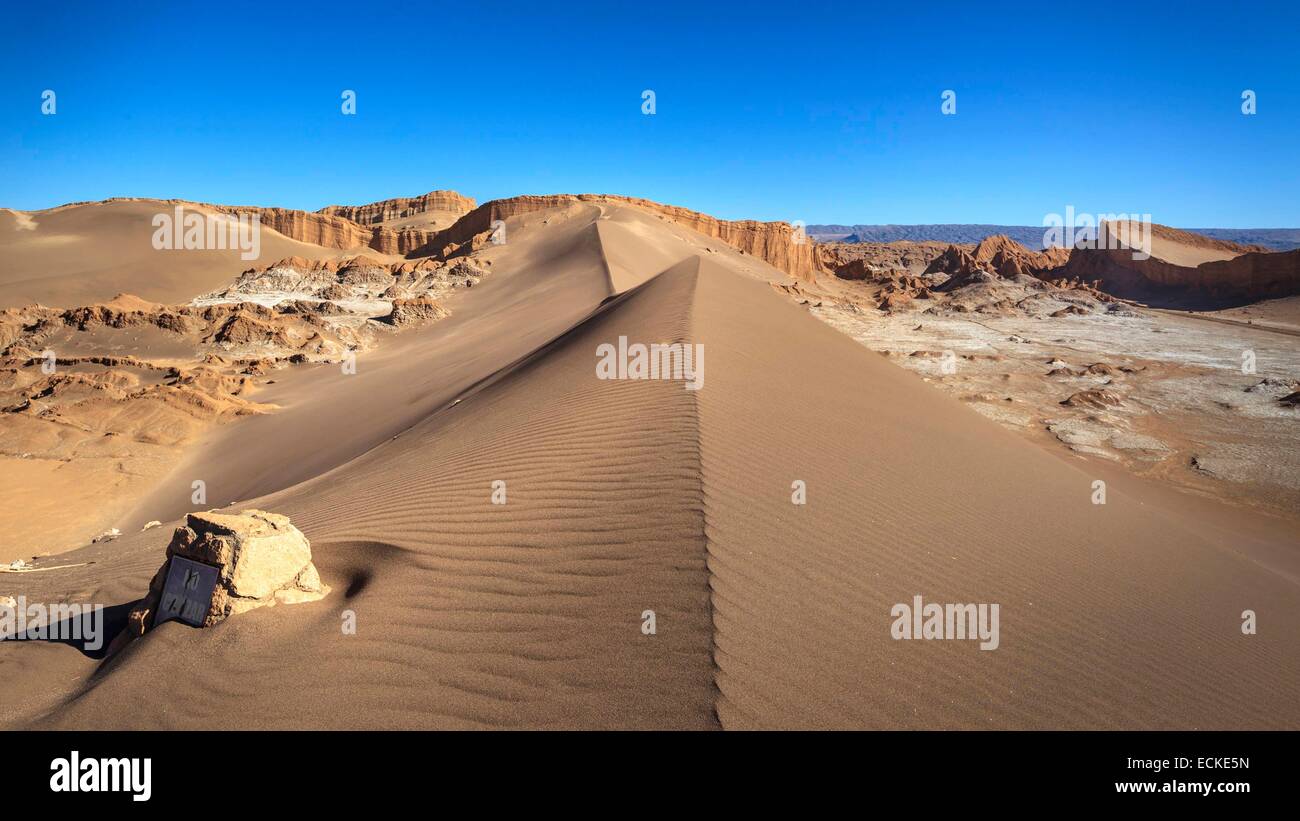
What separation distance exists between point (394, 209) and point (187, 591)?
7412 centimetres

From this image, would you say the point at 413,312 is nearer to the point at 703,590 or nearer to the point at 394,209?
the point at 703,590

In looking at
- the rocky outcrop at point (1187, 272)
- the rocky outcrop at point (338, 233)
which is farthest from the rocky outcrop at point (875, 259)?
the rocky outcrop at point (338, 233)

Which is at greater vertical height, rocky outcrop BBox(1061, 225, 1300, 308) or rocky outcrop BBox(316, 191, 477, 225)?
rocky outcrop BBox(316, 191, 477, 225)

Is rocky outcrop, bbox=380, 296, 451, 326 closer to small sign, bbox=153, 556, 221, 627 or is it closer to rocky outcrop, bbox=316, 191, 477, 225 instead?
small sign, bbox=153, 556, 221, 627

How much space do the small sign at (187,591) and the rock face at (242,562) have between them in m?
0.03

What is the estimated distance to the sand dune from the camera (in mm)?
2643

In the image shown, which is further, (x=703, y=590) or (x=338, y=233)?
(x=338, y=233)

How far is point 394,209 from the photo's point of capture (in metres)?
68.6

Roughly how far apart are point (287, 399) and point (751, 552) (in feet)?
51.2

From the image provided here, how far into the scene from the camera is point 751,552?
3.39m

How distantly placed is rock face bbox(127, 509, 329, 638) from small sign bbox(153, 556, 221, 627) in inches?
1.1

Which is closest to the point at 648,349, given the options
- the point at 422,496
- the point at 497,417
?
the point at 497,417

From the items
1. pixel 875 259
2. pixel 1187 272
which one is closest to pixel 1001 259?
pixel 1187 272

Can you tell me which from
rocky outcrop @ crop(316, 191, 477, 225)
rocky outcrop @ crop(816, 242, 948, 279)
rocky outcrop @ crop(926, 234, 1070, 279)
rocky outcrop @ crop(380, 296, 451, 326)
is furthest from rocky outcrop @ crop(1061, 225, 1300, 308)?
rocky outcrop @ crop(316, 191, 477, 225)
